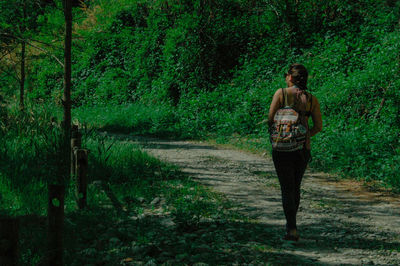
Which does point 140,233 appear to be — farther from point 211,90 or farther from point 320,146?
point 211,90

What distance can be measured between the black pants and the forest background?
320cm

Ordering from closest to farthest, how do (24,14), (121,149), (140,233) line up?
(140,233), (121,149), (24,14)

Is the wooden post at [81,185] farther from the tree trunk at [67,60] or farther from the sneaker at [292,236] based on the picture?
the sneaker at [292,236]

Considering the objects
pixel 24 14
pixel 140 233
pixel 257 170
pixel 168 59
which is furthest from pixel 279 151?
pixel 168 59

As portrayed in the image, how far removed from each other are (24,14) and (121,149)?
6.24 m

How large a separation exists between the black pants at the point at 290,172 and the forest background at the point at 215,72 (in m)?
3.20

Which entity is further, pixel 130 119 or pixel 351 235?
pixel 130 119

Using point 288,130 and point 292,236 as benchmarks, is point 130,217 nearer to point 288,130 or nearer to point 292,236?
point 292,236

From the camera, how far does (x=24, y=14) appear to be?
12.0m

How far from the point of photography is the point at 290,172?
4426mm

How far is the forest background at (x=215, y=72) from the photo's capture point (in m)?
8.40

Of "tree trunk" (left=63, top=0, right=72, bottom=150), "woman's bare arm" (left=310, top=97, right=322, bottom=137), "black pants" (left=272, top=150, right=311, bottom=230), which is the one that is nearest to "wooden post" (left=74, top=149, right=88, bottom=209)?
"tree trunk" (left=63, top=0, right=72, bottom=150)

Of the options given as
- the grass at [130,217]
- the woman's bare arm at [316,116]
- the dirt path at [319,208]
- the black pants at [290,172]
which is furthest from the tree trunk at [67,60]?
the woman's bare arm at [316,116]

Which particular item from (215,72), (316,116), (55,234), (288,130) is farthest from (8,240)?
(215,72)
